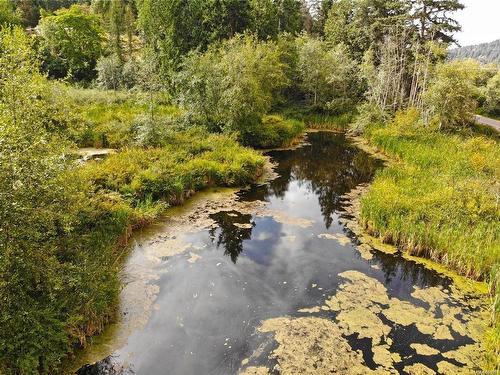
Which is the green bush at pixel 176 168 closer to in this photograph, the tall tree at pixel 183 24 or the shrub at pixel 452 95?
the shrub at pixel 452 95

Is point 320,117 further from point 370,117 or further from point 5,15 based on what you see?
point 5,15

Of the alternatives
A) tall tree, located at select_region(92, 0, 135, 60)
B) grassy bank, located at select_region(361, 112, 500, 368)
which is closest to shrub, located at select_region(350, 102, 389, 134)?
grassy bank, located at select_region(361, 112, 500, 368)

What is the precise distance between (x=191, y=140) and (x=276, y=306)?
11.9 metres

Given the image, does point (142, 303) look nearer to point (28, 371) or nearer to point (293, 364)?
point (28, 371)

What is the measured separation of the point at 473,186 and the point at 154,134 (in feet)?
44.5

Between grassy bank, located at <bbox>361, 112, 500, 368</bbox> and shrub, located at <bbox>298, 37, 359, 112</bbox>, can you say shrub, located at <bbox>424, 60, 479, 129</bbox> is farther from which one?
shrub, located at <bbox>298, 37, 359, 112</bbox>

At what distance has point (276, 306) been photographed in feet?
28.2

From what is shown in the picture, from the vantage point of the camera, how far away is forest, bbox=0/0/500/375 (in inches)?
245

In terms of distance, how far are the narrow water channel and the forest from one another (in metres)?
0.72

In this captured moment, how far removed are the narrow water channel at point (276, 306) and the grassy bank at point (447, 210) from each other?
2.32ft

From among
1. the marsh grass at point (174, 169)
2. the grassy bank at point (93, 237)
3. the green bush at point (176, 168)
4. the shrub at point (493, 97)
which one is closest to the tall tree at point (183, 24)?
the green bush at point (176, 168)

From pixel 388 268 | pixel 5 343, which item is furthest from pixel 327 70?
pixel 5 343

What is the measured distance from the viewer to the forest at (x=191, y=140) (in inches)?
245

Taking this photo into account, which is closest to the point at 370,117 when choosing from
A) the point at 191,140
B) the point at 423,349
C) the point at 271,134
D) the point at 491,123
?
the point at 271,134
